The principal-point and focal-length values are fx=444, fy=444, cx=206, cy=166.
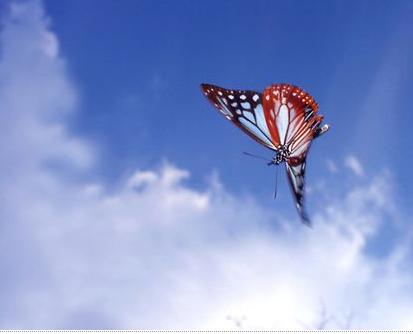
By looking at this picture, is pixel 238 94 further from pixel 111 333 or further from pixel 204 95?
pixel 111 333

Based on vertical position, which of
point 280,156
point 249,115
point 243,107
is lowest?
point 280,156

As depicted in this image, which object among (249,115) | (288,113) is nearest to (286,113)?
(288,113)

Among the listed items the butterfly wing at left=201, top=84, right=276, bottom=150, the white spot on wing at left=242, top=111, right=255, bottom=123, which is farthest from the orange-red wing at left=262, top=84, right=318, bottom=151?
the white spot on wing at left=242, top=111, right=255, bottom=123

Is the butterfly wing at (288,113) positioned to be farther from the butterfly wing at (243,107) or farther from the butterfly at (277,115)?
the butterfly wing at (243,107)

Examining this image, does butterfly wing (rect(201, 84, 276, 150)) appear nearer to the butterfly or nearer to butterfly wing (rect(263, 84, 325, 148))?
the butterfly

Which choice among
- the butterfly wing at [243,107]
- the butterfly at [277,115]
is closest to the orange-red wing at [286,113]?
the butterfly at [277,115]

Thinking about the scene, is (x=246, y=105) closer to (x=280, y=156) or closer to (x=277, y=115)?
(x=277, y=115)
